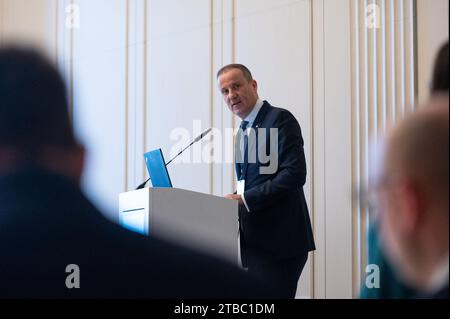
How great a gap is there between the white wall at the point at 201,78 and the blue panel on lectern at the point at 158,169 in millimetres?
883

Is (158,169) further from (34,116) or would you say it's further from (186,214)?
(34,116)

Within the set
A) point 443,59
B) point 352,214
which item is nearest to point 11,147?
point 443,59

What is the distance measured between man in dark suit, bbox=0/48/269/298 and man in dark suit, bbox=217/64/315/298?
2.13 m

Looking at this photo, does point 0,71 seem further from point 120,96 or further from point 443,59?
point 120,96

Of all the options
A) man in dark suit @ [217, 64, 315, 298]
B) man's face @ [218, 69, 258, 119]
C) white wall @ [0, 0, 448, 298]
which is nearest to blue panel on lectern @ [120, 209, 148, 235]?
man in dark suit @ [217, 64, 315, 298]

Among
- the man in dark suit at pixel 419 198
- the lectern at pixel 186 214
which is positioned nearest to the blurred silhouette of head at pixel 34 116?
the man in dark suit at pixel 419 198

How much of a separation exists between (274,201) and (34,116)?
2249mm

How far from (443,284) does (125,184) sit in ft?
11.5

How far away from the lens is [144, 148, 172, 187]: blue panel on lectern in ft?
9.00

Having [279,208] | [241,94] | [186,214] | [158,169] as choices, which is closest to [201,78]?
[241,94]

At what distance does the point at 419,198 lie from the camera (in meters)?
0.78

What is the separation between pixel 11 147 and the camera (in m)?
0.83

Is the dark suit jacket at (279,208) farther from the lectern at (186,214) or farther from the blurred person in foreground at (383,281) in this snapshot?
the blurred person in foreground at (383,281)

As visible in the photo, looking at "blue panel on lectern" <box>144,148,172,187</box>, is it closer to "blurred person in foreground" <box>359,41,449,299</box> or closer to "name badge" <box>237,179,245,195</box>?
"name badge" <box>237,179,245,195</box>
